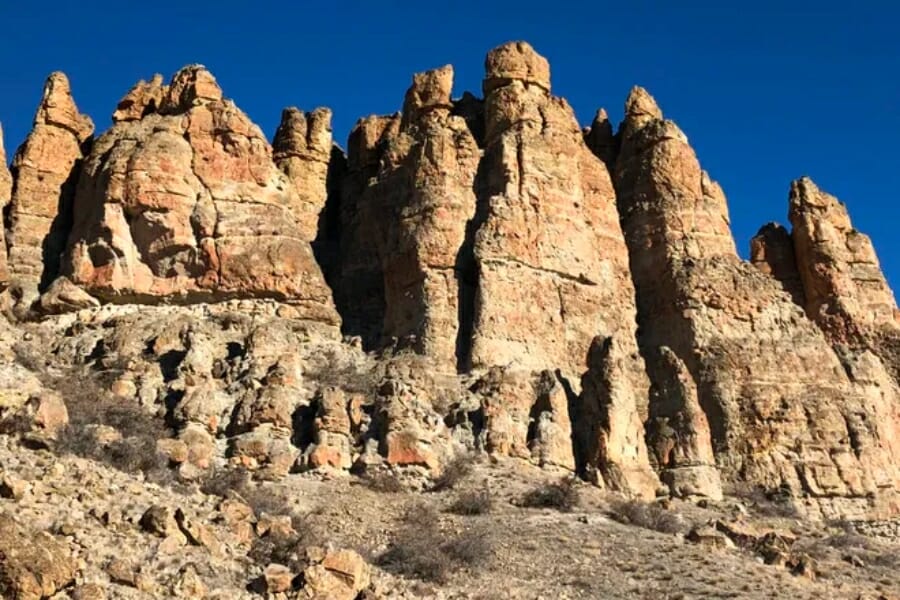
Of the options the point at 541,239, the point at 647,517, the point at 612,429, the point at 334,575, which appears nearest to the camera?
the point at 334,575

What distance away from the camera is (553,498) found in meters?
29.4

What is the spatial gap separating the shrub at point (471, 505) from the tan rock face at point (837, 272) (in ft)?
63.2

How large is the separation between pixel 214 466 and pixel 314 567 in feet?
31.6

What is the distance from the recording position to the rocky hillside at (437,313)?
31453 mm

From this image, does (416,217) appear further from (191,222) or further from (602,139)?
(602,139)

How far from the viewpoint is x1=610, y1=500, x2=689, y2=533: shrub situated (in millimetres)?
29188

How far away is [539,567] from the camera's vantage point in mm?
24172

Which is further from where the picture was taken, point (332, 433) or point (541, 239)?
point (541, 239)

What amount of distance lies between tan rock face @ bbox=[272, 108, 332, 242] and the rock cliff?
9 cm

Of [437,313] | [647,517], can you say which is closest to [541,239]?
[437,313]

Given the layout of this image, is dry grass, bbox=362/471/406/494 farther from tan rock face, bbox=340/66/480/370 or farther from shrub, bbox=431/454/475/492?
tan rock face, bbox=340/66/480/370

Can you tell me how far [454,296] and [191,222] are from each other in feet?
30.0

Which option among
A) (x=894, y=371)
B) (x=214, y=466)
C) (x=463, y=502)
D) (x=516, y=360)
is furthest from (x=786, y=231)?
(x=214, y=466)

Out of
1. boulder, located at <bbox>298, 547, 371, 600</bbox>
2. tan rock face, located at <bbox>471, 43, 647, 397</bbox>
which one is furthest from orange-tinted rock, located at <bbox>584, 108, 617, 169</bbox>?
boulder, located at <bbox>298, 547, 371, 600</bbox>
